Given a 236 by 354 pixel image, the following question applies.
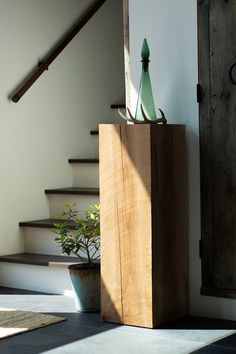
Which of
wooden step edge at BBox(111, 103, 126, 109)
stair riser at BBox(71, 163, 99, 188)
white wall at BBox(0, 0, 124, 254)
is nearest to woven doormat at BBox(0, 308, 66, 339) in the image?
white wall at BBox(0, 0, 124, 254)

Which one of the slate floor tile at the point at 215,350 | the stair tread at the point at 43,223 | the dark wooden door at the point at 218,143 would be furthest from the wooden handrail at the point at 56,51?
the slate floor tile at the point at 215,350

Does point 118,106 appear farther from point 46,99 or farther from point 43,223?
point 43,223

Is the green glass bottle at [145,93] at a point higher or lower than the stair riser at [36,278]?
higher

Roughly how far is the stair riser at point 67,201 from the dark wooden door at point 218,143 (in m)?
1.25

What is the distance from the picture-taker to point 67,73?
580 cm

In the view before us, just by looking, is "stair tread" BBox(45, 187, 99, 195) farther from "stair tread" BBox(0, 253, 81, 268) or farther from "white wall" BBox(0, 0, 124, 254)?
"stair tread" BBox(0, 253, 81, 268)

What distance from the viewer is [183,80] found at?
4242 millimetres

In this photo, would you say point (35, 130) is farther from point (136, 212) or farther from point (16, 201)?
point (136, 212)

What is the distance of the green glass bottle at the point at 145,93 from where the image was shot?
13.5 feet

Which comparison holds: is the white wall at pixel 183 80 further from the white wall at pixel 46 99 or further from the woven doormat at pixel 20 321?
the white wall at pixel 46 99

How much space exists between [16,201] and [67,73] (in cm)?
110

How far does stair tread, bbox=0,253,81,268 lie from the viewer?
4752mm

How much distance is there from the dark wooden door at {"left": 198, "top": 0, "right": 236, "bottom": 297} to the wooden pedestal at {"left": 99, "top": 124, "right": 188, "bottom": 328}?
141 mm

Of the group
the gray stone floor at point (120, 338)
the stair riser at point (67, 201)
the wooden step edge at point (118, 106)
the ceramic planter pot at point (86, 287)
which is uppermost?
the wooden step edge at point (118, 106)
